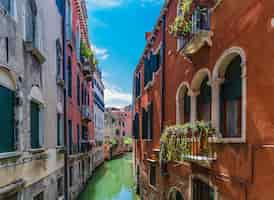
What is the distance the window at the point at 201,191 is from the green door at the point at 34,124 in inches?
160

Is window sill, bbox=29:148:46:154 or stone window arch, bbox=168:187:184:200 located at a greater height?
window sill, bbox=29:148:46:154

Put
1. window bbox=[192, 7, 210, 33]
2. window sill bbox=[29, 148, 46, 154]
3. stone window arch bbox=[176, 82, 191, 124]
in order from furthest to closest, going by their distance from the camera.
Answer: stone window arch bbox=[176, 82, 191, 124], window sill bbox=[29, 148, 46, 154], window bbox=[192, 7, 210, 33]

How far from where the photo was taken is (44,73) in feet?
22.2

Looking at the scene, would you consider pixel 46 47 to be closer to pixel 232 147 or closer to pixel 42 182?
pixel 42 182

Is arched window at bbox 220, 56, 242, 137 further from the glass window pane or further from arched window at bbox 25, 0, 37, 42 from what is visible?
arched window at bbox 25, 0, 37, 42

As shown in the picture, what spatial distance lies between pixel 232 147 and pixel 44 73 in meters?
5.23

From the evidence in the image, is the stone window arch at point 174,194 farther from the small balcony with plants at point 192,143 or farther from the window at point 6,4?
the window at point 6,4

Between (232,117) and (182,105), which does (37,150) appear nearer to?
(182,105)

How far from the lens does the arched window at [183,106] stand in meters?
6.64

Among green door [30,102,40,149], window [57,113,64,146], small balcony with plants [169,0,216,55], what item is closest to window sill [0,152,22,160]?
green door [30,102,40,149]

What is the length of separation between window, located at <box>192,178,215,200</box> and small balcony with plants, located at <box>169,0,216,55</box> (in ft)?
10.0

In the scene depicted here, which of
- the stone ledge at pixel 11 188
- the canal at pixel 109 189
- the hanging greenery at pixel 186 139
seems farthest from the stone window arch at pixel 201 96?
the canal at pixel 109 189

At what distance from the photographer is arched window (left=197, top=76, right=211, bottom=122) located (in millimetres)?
5414

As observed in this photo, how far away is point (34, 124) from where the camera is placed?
20.2 feet
